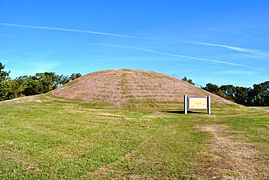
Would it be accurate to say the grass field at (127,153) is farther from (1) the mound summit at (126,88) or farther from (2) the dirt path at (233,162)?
(1) the mound summit at (126,88)

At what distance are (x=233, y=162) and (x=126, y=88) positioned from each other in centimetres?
3170

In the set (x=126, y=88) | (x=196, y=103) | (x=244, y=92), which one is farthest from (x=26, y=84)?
(x=244, y=92)

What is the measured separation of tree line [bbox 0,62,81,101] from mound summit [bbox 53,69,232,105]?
591 inches

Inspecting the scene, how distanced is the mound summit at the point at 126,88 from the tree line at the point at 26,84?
15014 mm

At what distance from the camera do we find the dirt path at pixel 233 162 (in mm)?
8156

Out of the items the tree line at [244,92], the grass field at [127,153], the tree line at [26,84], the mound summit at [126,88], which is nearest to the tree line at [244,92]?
the tree line at [244,92]

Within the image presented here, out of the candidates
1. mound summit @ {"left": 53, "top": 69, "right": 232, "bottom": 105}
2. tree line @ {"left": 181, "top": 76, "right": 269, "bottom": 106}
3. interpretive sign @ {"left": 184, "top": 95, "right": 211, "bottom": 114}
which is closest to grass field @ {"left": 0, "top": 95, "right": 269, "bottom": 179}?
interpretive sign @ {"left": 184, "top": 95, "right": 211, "bottom": 114}

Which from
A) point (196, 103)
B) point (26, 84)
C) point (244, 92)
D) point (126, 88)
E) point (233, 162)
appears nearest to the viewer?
point (233, 162)

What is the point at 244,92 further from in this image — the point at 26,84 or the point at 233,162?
the point at 233,162

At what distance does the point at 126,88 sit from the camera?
4072 cm

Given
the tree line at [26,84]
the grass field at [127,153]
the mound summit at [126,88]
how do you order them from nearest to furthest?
the grass field at [127,153], the mound summit at [126,88], the tree line at [26,84]

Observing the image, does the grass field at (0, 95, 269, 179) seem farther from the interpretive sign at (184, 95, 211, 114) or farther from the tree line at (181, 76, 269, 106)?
the tree line at (181, 76, 269, 106)

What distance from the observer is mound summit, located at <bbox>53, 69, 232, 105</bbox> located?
36.9 meters

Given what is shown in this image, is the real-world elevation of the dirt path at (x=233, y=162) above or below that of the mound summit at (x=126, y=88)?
below
